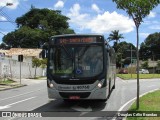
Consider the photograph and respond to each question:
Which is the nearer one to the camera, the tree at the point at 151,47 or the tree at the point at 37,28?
the tree at the point at 37,28

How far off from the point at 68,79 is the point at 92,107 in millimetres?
1791

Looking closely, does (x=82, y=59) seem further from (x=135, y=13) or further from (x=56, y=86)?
(x=135, y=13)

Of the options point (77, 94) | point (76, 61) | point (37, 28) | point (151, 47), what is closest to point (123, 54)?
point (151, 47)

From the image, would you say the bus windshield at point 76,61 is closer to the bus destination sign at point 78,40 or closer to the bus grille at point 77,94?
the bus destination sign at point 78,40

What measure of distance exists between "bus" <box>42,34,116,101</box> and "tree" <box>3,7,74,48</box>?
83716mm

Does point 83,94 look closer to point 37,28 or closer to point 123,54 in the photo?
point 37,28

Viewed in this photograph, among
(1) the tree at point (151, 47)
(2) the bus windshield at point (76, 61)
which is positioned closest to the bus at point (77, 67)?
(2) the bus windshield at point (76, 61)

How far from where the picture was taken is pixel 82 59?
55.5 ft

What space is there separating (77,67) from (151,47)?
131 meters

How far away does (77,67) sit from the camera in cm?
1681

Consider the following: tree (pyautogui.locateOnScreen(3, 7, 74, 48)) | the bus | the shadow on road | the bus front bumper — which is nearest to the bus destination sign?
the bus

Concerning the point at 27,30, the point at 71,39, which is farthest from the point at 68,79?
the point at 27,30

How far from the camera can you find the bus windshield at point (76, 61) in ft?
55.1

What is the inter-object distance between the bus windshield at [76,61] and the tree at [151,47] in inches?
5033
